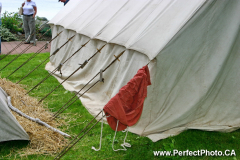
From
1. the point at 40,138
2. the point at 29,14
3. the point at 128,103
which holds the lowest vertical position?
the point at 29,14

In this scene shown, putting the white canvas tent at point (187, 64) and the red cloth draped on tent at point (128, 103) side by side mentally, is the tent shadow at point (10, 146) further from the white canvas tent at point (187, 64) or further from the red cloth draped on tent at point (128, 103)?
the white canvas tent at point (187, 64)

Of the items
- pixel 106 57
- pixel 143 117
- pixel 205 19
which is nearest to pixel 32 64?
pixel 106 57

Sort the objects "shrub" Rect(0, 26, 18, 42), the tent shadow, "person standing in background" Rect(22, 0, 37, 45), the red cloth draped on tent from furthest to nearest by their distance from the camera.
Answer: "shrub" Rect(0, 26, 18, 42) → "person standing in background" Rect(22, 0, 37, 45) → the tent shadow → the red cloth draped on tent

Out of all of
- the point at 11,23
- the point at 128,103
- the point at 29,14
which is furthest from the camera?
the point at 11,23

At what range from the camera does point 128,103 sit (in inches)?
129

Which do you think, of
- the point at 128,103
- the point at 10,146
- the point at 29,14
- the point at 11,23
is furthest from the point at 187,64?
the point at 11,23

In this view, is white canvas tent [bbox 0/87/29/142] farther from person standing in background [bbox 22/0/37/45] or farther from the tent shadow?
person standing in background [bbox 22/0/37/45]

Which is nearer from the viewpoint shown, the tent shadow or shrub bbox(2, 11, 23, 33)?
the tent shadow

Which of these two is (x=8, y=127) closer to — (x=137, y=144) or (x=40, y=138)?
(x=40, y=138)

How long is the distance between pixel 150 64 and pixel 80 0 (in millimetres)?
4489

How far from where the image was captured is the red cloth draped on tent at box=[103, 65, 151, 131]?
3.12 metres

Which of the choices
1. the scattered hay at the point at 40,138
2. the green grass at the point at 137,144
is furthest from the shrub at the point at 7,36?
the green grass at the point at 137,144

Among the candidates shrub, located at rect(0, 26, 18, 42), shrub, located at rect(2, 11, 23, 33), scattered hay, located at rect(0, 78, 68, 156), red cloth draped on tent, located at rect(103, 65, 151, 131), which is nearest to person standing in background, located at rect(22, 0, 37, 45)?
shrub, located at rect(0, 26, 18, 42)

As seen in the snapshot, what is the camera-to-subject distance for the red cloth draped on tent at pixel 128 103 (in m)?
3.12
